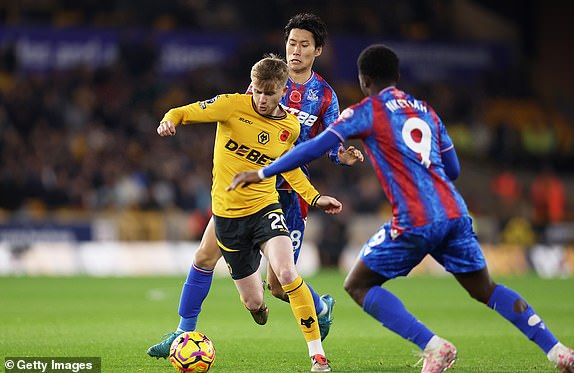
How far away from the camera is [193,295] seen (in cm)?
808

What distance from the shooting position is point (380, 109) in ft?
21.5

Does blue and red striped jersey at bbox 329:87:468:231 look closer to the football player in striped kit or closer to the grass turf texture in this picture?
the football player in striped kit

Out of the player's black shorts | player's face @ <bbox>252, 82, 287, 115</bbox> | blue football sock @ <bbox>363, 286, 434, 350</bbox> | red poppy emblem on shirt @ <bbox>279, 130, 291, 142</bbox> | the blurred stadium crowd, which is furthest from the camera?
the blurred stadium crowd

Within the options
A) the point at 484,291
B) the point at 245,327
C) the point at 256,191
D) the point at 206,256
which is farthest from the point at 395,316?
the point at 245,327

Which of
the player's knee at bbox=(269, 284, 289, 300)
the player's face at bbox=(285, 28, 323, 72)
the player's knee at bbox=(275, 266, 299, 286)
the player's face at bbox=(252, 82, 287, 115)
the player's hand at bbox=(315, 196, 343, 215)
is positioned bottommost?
the player's knee at bbox=(269, 284, 289, 300)

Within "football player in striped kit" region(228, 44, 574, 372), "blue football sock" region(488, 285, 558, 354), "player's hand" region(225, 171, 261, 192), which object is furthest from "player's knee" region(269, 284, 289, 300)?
"blue football sock" region(488, 285, 558, 354)

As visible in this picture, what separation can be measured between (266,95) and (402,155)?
1.45 m

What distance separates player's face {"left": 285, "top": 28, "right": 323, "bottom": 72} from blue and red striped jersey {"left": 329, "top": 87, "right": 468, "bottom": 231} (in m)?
2.02

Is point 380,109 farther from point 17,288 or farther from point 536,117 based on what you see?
point 536,117

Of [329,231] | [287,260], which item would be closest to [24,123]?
[329,231]

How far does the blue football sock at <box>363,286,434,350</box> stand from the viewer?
21.2ft

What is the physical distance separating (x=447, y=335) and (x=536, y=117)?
21072 millimetres

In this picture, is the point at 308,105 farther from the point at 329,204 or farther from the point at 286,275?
the point at 286,275

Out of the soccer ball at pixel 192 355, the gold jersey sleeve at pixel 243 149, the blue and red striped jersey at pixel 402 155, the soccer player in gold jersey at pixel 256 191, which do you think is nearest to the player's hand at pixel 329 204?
the soccer player in gold jersey at pixel 256 191
